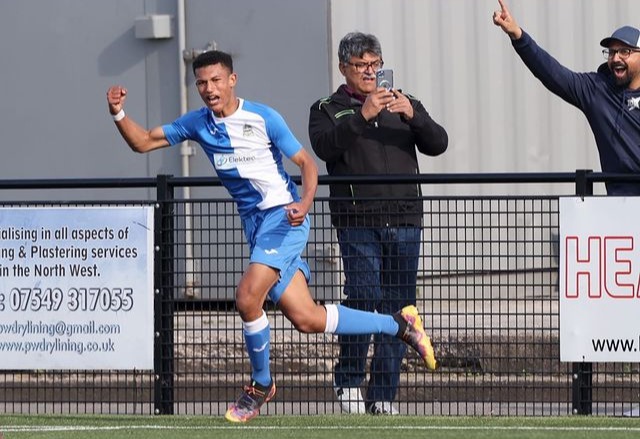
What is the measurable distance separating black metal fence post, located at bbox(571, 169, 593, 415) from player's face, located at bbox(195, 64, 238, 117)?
2.01 meters

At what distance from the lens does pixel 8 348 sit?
10461mm

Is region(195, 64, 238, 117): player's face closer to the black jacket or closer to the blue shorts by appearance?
the blue shorts

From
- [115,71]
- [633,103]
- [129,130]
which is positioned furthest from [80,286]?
[115,71]

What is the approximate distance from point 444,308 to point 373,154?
993 mm

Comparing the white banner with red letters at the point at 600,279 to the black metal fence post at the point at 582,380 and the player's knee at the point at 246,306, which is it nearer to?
the black metal fence post at the point at 582,380

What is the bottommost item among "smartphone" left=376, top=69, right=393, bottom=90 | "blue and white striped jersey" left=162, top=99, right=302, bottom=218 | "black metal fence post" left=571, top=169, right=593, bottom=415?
"black metal fence post" left=571, top=169, right=593, bottom=415

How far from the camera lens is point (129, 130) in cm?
987

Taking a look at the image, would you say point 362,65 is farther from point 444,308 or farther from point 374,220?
point 444,308

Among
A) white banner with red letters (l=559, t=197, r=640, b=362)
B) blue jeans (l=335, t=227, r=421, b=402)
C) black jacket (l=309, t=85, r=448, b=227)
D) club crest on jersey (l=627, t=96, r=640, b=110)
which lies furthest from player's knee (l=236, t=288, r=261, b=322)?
club crest on jersey (l=627, t=96, r=640, b=110)

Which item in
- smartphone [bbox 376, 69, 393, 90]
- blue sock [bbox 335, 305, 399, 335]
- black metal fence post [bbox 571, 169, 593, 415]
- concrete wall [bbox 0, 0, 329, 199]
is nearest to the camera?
blue sock [bbox 335, 305, 399, 335]

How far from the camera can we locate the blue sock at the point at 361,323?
9828 millimetres

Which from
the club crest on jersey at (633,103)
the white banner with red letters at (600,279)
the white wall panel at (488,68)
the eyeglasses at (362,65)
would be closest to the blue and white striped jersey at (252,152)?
the eyeglasses at (362,65)

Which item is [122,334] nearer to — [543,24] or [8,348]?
[8,348]

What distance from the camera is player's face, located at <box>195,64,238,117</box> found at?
31.9ft
